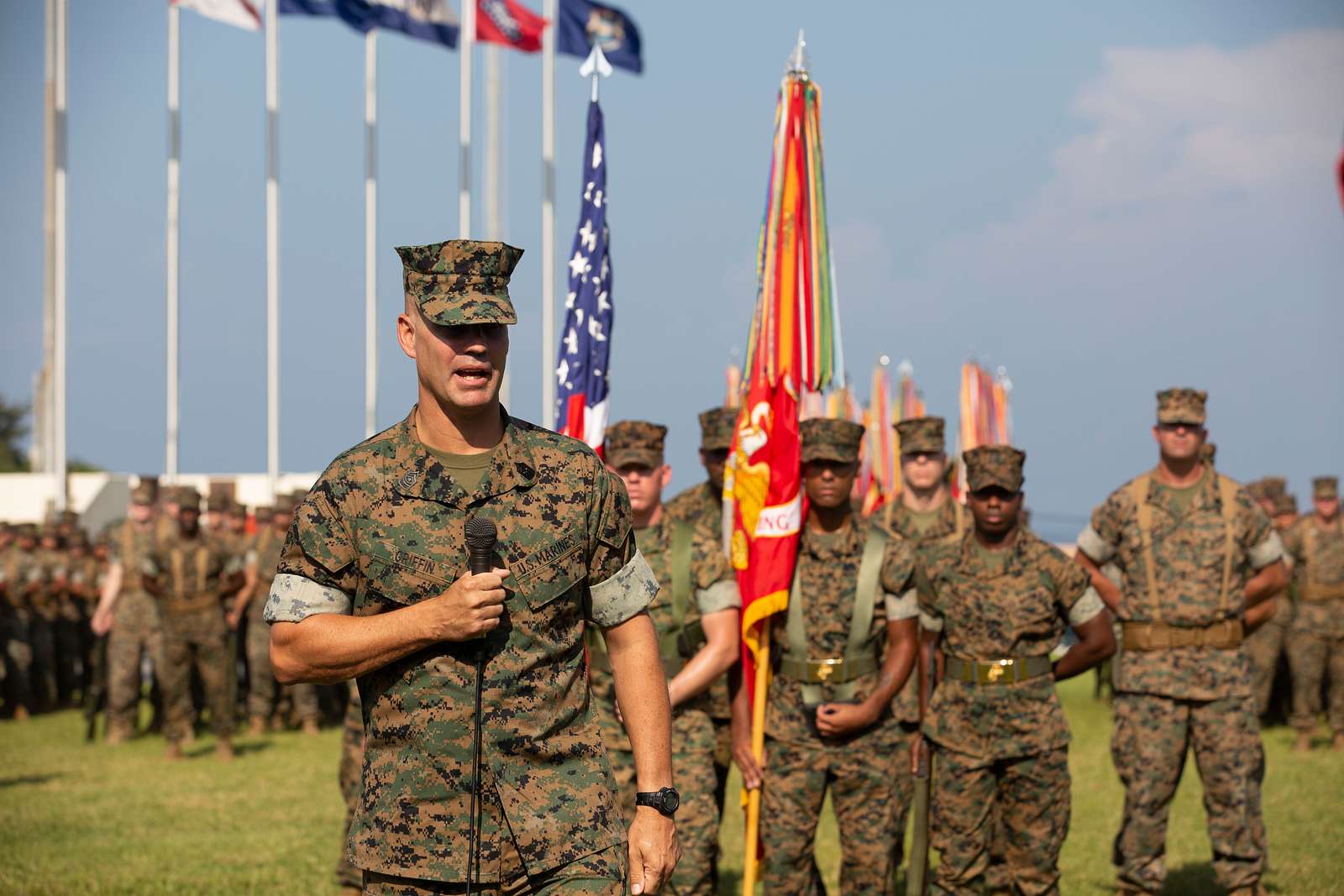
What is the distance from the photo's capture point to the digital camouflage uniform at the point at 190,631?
1616 cm

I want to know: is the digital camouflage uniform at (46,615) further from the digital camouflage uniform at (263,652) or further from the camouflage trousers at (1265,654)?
the camouflage trousers at (1265,654)

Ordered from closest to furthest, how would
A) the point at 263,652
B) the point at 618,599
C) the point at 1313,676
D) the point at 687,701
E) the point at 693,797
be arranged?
the point at 618,599
the point at 693,797
the point at 687,701
the point at 1313,676
the point at 263,652

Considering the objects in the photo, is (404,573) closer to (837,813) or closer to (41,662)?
(837,813)

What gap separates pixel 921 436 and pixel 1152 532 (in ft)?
7.38

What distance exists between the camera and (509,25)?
1087 inches

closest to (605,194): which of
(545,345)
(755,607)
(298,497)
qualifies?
(755,607)

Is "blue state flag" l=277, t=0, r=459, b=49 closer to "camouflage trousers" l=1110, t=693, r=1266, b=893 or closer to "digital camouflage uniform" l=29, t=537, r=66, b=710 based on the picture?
"digital camouflage uniform" l=29, t=537, r=66, b=710

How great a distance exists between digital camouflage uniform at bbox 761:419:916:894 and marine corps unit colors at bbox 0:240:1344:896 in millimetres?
13

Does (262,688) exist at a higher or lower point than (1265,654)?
lower

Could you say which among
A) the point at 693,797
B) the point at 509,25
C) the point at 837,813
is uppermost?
the point at 509,25

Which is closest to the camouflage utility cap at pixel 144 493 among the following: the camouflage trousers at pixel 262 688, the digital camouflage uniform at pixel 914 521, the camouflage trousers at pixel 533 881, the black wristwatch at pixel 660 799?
the camouflage trousers at pixel 262 688

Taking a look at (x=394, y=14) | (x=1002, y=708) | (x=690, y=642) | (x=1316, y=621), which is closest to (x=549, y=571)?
(x=690, y=642)

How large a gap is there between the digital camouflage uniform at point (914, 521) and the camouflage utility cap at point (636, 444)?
3.83ft

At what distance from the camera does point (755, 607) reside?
789 centimetres
